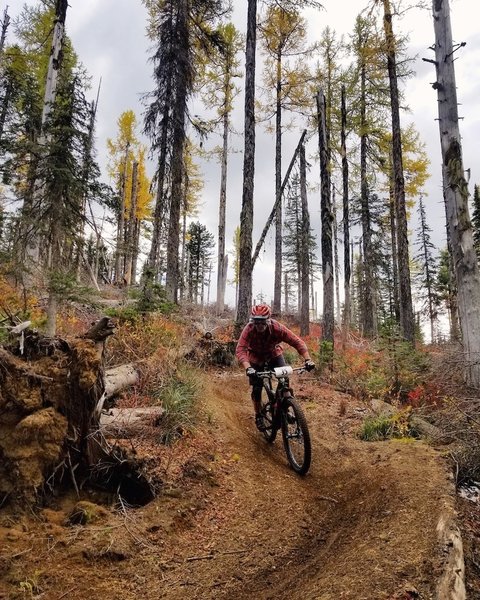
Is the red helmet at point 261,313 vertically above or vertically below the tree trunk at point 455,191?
below

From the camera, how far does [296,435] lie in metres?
5.30

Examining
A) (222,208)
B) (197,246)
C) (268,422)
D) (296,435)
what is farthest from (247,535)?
(197,246)

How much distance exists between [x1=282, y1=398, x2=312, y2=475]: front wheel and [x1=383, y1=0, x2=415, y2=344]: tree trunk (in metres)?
10.00

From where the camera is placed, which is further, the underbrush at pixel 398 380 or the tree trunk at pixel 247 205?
the tree trunk at pixel 247 205

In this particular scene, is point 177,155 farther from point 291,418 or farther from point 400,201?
point 291,418

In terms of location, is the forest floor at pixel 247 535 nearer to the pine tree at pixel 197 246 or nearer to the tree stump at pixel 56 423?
the tree stump at pixel 56 423

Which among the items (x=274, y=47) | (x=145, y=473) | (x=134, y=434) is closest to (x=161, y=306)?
(x=134, y=434)

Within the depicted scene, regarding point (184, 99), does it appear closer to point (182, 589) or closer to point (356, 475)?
point (356, 475)

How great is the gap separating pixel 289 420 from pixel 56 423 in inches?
118

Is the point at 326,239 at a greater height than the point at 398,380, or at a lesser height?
greater

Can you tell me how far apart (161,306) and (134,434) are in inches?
204

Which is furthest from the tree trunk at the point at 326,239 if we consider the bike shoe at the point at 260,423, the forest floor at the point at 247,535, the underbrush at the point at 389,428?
the forest floor at the point at 247,535

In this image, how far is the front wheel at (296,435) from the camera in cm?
499

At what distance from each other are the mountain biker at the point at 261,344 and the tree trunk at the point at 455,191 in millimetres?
3682
